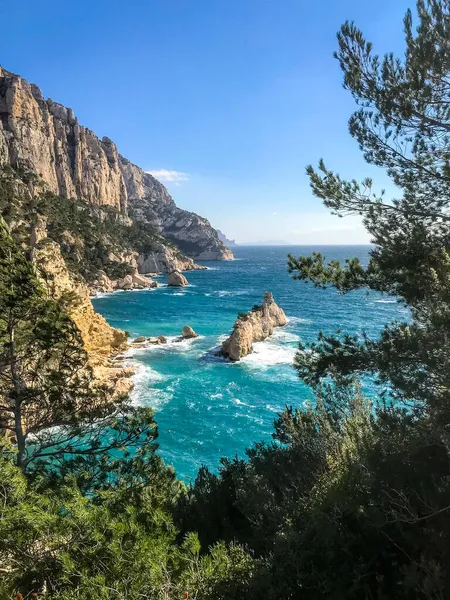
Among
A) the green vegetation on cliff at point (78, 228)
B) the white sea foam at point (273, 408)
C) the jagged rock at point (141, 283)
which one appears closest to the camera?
the white sea foam at point (273, 408)

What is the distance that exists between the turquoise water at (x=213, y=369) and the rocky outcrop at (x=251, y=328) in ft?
3.08

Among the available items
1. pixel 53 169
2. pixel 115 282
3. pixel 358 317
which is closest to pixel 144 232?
pixel 53 169

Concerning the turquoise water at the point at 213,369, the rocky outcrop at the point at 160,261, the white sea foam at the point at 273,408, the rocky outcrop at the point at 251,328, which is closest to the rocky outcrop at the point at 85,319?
the turquoise water at the point at 213,369

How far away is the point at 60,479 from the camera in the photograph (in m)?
7.25

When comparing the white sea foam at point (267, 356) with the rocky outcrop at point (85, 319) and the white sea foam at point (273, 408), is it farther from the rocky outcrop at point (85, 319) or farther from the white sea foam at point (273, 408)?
the rocky outcrop at point (85, 319)

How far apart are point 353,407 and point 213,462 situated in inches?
345

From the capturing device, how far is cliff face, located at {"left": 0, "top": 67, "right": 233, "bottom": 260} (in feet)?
226

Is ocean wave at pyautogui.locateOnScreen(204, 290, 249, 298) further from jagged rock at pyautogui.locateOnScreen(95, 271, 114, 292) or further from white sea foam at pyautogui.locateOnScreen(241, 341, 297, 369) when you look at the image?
white sea foam at pyautogui.locateOnScreen(241, 341, 297, 369)

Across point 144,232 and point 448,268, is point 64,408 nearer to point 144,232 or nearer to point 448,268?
point 448,268

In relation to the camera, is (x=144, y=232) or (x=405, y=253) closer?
(x=405, y=253)

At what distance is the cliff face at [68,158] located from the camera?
226 feet

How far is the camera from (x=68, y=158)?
90312 millimetres

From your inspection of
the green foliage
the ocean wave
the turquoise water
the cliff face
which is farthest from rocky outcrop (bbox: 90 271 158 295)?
the green foliage

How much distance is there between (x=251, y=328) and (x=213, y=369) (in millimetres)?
6668
